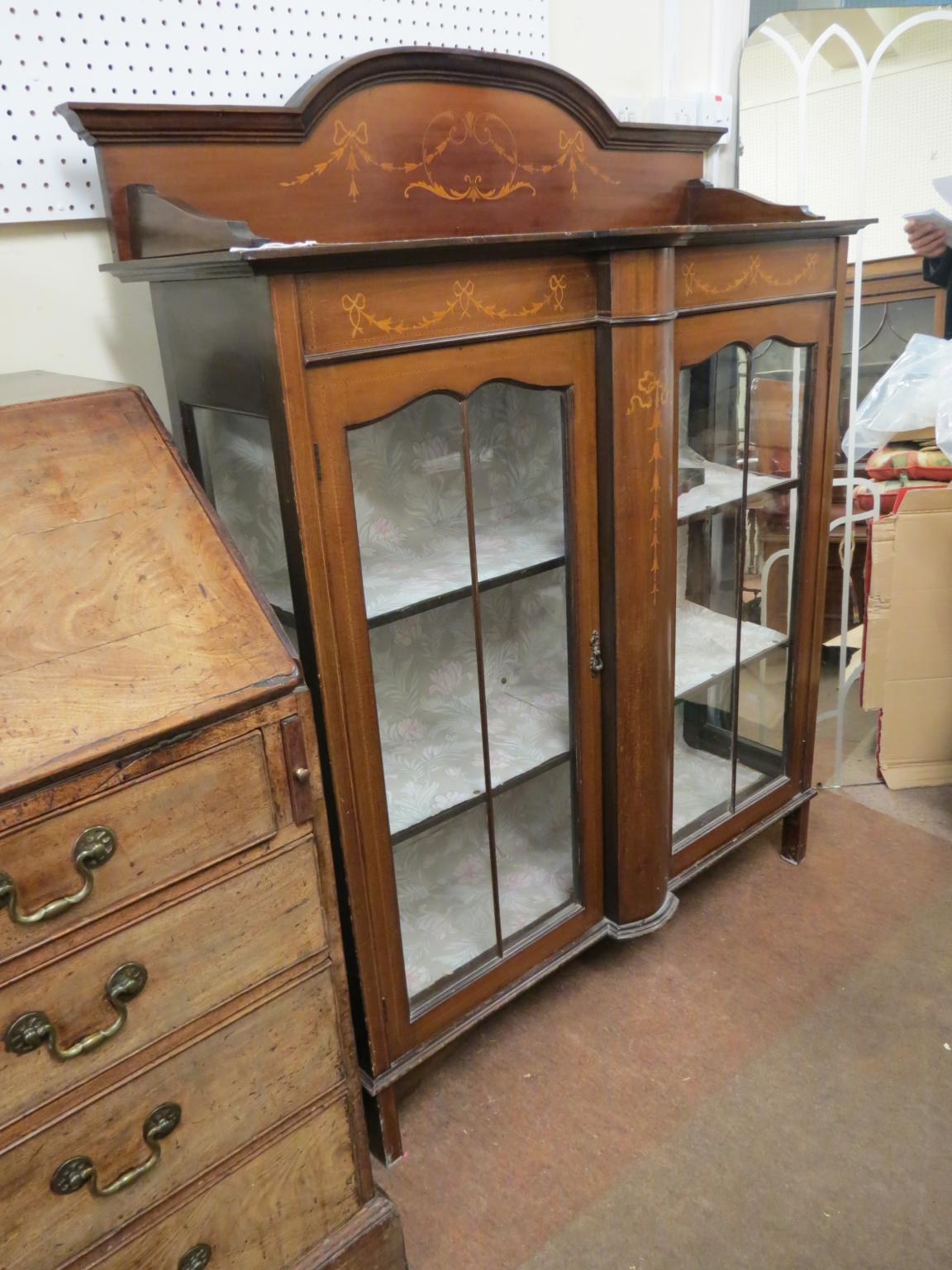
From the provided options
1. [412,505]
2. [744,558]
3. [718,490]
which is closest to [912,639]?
[744,558]

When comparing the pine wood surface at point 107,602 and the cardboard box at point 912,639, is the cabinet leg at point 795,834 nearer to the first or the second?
the cardboard box at point 912,639

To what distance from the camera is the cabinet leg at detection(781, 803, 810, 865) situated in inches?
78.5

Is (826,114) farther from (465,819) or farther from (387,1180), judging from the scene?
(387,1180)

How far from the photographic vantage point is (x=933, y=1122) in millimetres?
1418

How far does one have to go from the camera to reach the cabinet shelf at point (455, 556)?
4.21 feet

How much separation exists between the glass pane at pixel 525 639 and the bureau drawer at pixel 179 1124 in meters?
0.48

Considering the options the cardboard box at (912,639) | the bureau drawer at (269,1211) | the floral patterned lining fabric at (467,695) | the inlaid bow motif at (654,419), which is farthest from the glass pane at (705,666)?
the bureau drawer at (269,1211)

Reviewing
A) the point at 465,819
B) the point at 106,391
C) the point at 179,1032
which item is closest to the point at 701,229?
the point at 106,391

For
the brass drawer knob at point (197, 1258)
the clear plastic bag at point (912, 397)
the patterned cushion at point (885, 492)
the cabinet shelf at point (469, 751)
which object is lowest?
the brass drawer knob at point (197, 1258)

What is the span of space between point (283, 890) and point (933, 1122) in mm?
1105

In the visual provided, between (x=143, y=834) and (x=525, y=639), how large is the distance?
0.73m

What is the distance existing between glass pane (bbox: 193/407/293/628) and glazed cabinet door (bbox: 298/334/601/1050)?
0.32 ft


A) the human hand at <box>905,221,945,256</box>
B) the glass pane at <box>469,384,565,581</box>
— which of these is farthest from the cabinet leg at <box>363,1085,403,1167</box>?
the human hand at <box>905,221,945,256</box>

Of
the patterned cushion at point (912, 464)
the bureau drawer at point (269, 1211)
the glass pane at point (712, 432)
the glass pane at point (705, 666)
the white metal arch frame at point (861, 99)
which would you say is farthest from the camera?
the patterned cushion at point (912, 464)
